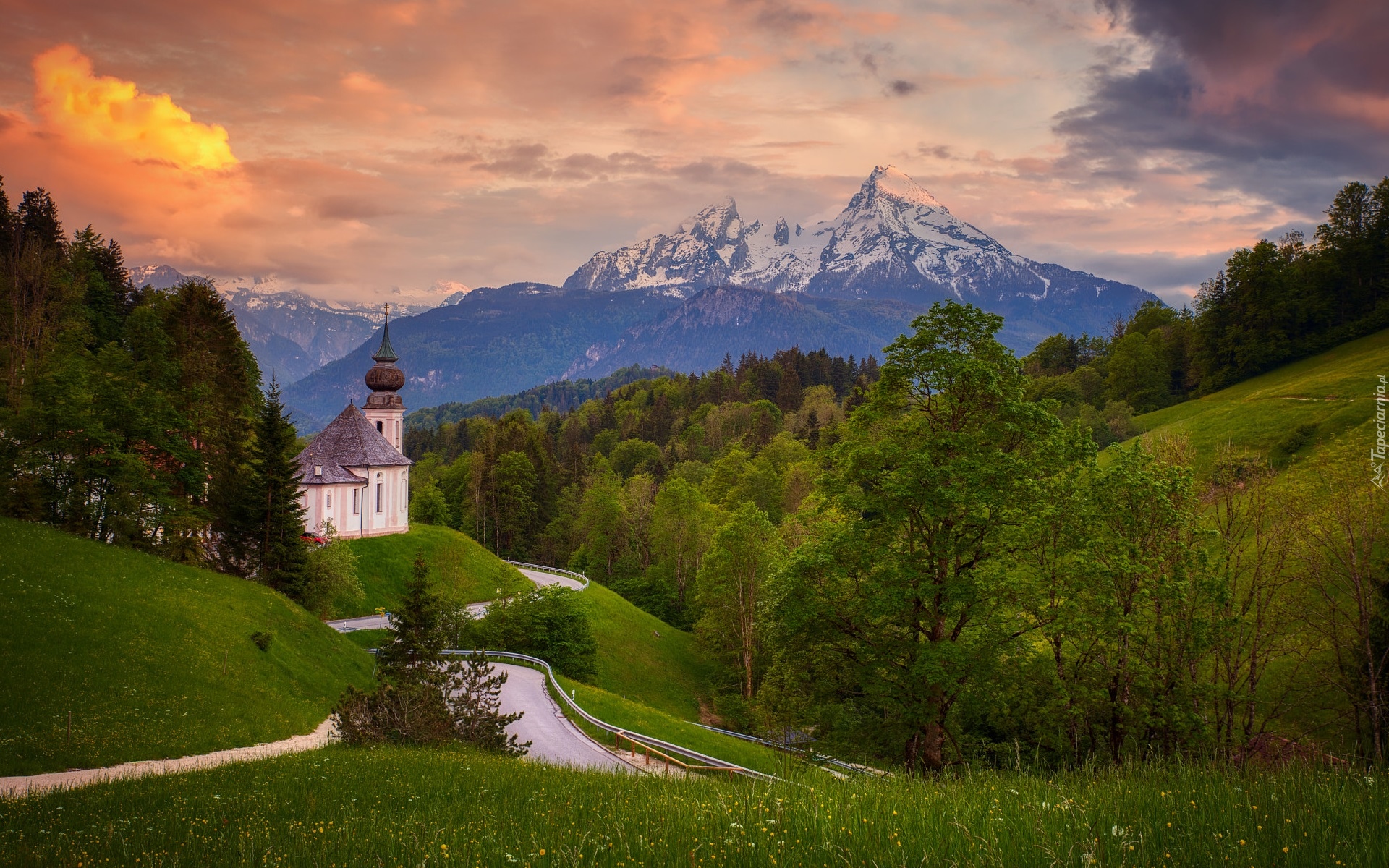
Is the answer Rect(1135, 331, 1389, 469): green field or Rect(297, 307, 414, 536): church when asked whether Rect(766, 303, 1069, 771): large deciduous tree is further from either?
Rect(297, 307, 414, 536): church

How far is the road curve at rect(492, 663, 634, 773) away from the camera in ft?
87.4

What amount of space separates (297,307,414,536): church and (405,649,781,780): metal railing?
2196 centimetres

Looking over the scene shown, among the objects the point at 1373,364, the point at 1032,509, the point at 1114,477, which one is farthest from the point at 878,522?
the point at 1373,364

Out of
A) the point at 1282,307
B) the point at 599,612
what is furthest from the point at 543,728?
the point at 1282,307

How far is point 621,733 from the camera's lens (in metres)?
28.6

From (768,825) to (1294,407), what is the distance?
59980 mm

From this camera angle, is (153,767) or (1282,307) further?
(1282,307)

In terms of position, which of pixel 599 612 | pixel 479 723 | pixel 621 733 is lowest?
pixel 599 612

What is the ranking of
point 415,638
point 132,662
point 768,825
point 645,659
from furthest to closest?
1. point 645,659
2. point 415,638
3. point 132,662
4. point 768,825

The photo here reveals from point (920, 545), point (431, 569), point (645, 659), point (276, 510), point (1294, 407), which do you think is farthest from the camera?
point (431, 569)

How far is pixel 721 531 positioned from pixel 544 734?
21944 mm

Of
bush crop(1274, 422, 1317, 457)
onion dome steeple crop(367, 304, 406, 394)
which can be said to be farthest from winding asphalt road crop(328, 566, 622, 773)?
bush crop(1274, 422, 1317, 457)

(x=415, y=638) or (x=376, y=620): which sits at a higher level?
(x=415, y=638)

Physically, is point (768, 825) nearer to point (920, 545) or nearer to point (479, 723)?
point (920, 545)
